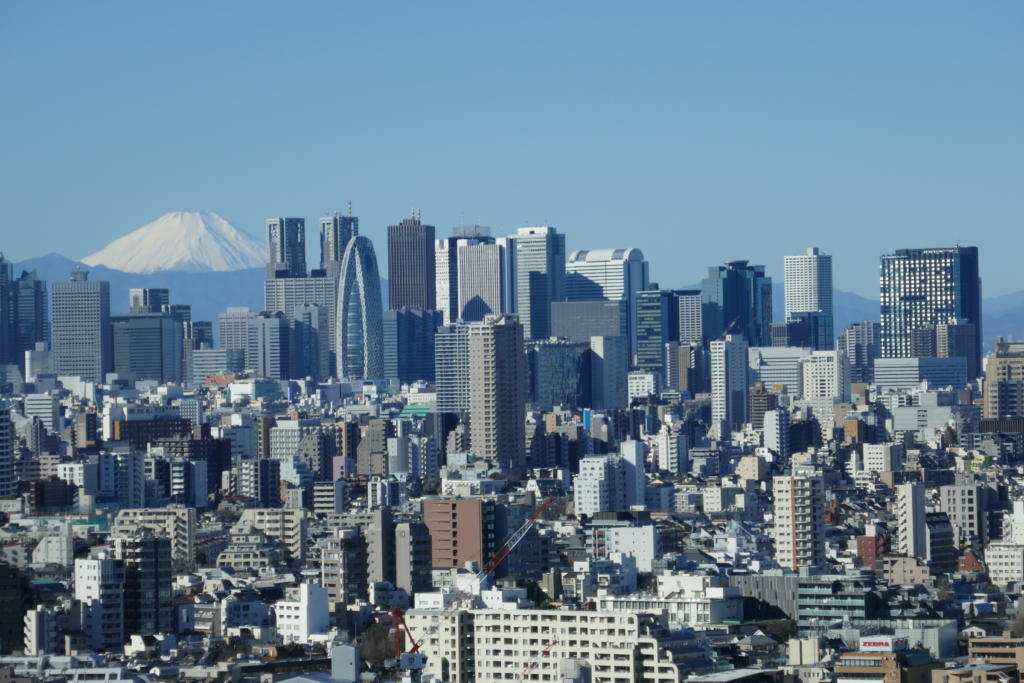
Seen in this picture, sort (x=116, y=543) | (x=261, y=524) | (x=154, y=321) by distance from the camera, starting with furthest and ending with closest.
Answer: (x=154, y=321)
(x=261, y=524)
(x=116, y=543)

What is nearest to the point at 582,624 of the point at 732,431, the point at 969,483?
the point at 969,483

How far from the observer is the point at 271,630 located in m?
39.0

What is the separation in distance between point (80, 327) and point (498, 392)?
5884cm

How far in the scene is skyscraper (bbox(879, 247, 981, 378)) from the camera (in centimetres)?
13738

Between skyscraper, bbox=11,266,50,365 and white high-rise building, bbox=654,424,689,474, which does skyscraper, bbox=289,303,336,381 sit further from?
white high-rise building, bbox=654,424,689,474

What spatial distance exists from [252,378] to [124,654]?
9361cm

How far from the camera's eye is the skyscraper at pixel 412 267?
147250 millimetres

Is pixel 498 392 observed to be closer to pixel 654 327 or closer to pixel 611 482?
pixel 611 482

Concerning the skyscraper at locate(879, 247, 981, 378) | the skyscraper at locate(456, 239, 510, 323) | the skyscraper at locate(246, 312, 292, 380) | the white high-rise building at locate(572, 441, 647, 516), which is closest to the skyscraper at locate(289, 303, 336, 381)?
the skyscraper at locate(246, 312, 292, 380)

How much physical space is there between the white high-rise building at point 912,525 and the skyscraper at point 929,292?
85.3m

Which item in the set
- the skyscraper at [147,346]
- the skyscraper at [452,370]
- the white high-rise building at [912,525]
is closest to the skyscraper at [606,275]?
the skyscraper at [147,346]

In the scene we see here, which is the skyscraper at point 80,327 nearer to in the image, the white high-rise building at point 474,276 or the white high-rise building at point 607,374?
the white high-rise building at point 474,276

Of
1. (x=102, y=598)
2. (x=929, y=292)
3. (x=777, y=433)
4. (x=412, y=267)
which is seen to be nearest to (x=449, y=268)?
(x=412, y=267)

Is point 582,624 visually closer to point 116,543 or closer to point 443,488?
point 116,543
